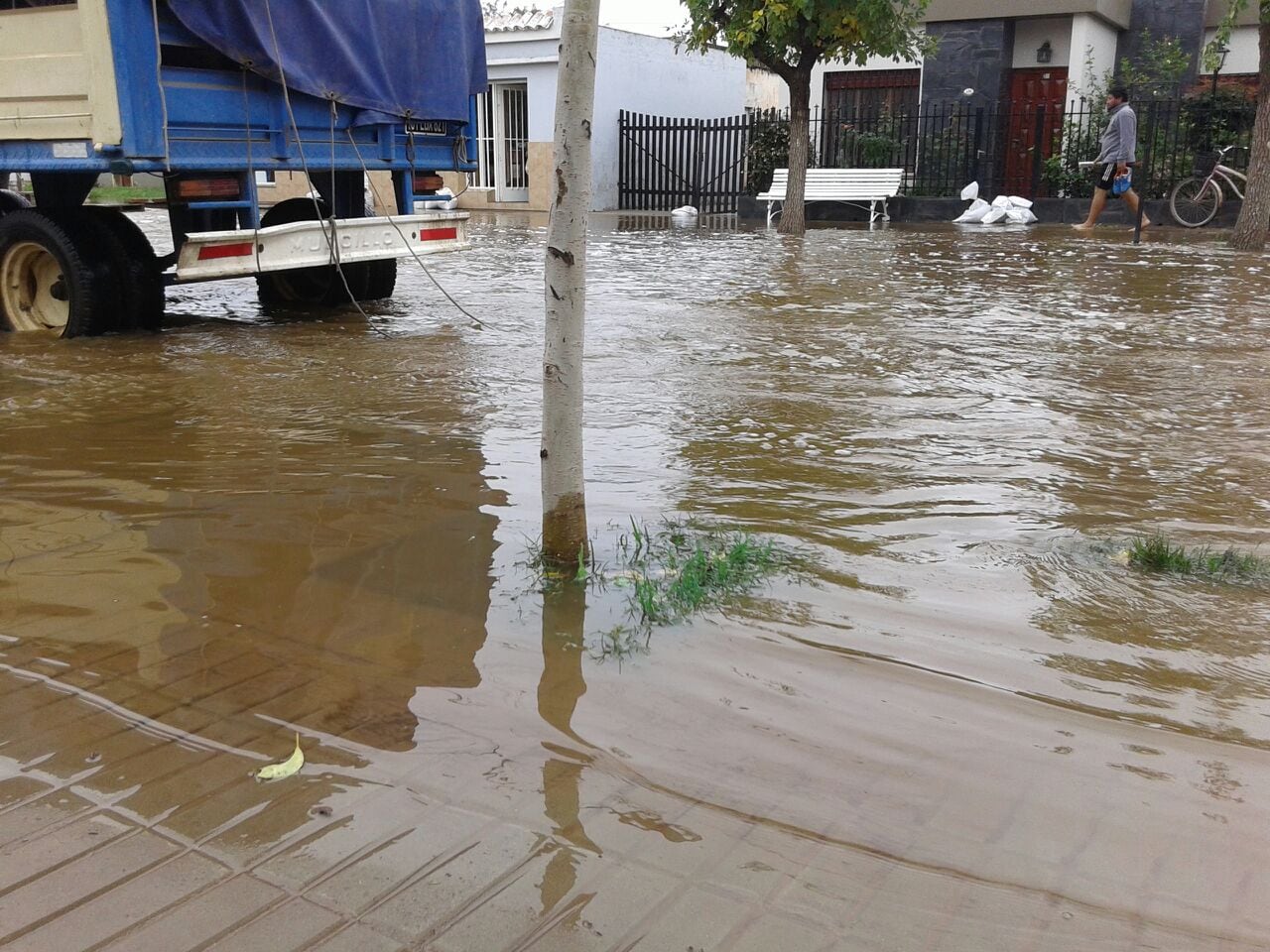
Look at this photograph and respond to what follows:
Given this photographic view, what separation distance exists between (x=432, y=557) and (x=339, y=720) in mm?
1242

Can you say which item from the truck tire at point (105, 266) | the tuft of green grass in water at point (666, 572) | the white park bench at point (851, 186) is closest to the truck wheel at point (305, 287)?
the truck tire at point (105, 266)

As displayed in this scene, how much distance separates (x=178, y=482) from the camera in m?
5.10

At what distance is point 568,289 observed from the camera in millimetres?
3854

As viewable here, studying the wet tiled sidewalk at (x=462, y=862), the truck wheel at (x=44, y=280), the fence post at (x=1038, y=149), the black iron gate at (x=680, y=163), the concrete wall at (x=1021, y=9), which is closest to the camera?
the wet tiled sidewalk at (x=462, y=862)

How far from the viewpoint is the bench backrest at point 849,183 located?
20859 millimetres

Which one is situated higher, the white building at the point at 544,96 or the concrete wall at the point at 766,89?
the concrete wall at the point at 766,89

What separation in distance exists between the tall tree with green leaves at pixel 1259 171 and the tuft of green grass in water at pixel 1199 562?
38.2 feet

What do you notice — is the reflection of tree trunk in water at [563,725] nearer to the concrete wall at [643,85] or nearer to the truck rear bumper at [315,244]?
the truck rear bumper at [315,244]

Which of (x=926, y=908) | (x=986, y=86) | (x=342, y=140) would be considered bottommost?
(x=926, y=908)

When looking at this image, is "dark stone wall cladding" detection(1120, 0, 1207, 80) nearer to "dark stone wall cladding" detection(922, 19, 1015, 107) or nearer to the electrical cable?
"dark stone wall cladding" detection(922, 19, 1015, 107)

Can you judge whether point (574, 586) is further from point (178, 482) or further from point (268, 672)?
point (178, 482)

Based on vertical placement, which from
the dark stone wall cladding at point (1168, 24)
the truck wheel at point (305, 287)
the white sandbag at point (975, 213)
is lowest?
the truck wheel at point (305, 287)

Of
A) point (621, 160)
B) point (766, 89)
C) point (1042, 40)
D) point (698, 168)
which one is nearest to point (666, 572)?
point (1042, 40)

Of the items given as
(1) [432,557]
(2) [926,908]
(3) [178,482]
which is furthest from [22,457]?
(2) [926,908]
